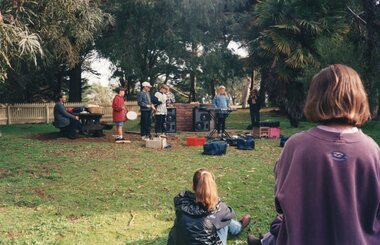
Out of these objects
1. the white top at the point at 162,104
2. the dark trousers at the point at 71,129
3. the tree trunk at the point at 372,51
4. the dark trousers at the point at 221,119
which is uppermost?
the tree trunk at the point at 372,51

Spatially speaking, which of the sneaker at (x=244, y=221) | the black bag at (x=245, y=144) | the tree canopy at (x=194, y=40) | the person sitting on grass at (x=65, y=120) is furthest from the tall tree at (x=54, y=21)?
the sneaker at (x=244, y=221)

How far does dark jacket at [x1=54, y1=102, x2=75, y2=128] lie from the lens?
13031mm

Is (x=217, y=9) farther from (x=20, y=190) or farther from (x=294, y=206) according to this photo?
(x=294, y=206)

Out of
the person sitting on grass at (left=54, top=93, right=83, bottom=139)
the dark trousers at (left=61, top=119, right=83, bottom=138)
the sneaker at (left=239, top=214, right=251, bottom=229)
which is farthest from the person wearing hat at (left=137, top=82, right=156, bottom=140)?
the sneaker at (left=239, top=214, right=251, bottom=229)

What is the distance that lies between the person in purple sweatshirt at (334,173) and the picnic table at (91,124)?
12.5 metres

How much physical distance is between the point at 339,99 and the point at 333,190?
37 cm

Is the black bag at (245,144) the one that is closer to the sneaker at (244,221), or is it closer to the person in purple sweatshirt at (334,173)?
the sneaker at (244,221)

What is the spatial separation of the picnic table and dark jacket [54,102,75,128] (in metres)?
0.51

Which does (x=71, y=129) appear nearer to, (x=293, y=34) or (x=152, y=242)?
(x=293, y=34)

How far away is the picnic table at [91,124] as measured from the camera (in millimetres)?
13758

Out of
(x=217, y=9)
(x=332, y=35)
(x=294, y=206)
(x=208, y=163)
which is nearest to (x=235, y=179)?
(x=208, y=163)

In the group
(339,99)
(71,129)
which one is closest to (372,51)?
(71,129)

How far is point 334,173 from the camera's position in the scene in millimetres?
1675

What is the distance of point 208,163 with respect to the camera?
8.99m
